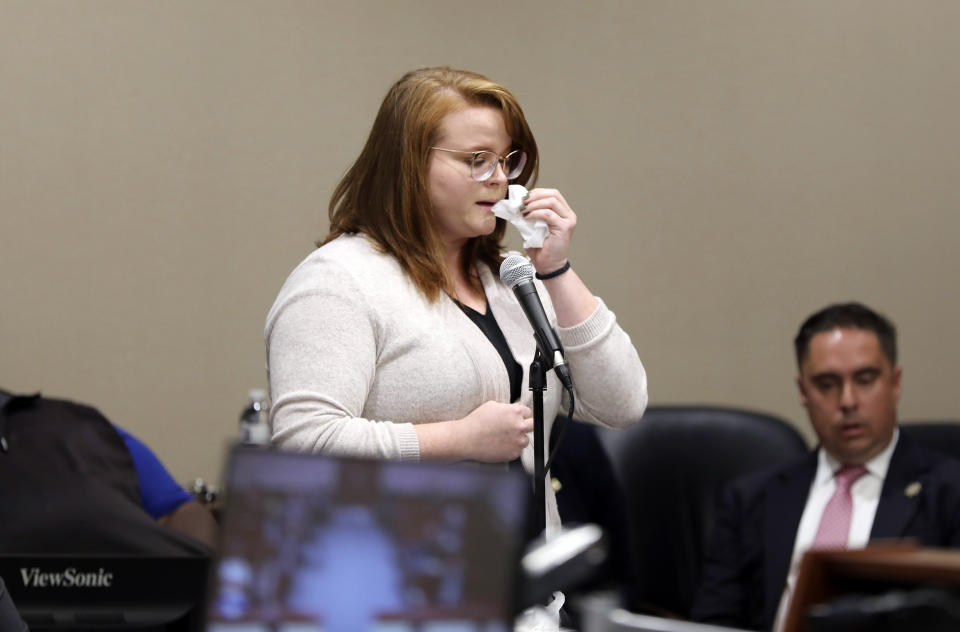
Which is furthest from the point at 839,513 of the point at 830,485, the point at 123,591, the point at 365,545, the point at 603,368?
the point at 365,545

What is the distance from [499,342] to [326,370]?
0.28 meters

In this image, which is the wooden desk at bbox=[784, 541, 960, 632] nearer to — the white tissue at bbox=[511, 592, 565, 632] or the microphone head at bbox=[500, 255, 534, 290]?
the white tissue at bbox=[511, 592, 565, 632]

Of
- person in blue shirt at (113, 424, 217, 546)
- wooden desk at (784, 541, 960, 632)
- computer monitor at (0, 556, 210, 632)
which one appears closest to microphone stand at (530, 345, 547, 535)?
computer monitor at (0, 556, 210, 632)

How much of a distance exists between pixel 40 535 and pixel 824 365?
1.92 metres

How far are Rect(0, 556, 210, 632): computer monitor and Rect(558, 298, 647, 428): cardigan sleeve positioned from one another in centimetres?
66

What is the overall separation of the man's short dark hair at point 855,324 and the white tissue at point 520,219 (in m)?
1.48

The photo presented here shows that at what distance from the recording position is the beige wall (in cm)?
372

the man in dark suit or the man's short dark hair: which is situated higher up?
the man's short dark hair

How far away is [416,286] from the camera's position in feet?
6.15

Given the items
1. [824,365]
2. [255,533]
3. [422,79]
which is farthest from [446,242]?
[824,365]

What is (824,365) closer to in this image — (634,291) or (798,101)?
(634,291)

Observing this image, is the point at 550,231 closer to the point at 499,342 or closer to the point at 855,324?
the point at 499,342

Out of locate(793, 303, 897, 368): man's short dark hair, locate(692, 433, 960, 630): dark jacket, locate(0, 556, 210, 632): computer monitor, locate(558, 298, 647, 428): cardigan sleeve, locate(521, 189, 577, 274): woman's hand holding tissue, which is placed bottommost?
locate(692, 433, 960, 630): dark jacket

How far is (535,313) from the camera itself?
5.69 ft
